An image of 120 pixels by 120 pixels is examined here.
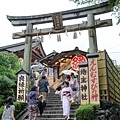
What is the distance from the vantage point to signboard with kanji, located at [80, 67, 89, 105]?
988cm

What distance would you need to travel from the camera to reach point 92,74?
32.8 feet

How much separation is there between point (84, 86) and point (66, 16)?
544 centimetres

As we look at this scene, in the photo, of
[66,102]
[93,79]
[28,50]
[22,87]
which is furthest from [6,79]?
[93,79]

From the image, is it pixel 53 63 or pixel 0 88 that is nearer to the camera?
pixel 0 88

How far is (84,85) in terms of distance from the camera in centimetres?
1005

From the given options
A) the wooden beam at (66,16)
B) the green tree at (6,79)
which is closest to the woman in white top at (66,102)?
the green tree at (6,79)

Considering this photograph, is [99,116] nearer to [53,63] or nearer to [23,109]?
[23,109]

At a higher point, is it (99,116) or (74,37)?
(74,37)

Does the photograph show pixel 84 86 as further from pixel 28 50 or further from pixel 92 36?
pixel 28 50

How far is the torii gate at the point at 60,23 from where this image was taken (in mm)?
12797

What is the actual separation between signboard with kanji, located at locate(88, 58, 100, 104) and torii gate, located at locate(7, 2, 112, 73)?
2.22 metres

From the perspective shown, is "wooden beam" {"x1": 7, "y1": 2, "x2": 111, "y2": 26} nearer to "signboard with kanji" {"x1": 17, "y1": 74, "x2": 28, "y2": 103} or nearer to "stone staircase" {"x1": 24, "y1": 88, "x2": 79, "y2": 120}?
"signboard with kanji" {"x1": 17, "y1": 74, "x2": 28, "y2": 103}

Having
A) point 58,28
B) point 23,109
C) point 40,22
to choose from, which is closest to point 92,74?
point 23,109

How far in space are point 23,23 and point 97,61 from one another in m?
6.50
